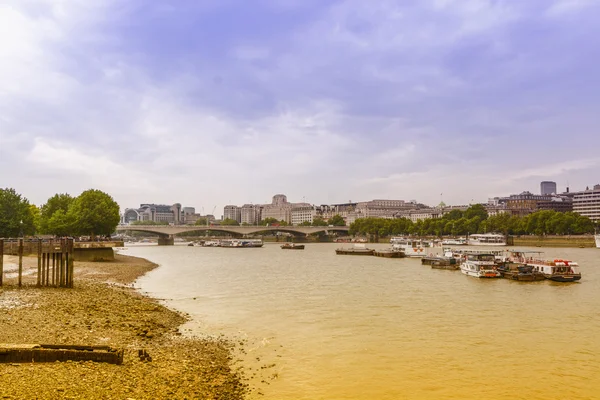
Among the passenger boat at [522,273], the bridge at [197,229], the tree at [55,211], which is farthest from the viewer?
the bridge at [197,229]

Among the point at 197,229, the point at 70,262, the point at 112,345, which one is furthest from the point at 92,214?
the point at 112,345

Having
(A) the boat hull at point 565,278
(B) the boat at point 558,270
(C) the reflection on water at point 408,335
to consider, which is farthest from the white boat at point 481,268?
(A) the boat hull at point 565,278

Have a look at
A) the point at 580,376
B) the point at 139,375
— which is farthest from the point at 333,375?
the point at 580,376

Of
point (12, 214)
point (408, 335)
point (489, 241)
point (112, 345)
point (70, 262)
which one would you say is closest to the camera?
point (112, 345)

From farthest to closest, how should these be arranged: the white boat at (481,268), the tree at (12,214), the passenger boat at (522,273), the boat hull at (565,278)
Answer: the tree at (12,214)
the white boat at (481,268)
the passenger boat at (522,273)
the boat hull at (565,278)

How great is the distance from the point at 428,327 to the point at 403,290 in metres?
16.5

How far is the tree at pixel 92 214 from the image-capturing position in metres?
84.5

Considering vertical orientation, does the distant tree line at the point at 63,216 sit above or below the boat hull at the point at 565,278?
above

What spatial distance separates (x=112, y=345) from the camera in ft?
64.1

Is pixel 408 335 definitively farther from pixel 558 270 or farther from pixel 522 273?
pixel 558 270

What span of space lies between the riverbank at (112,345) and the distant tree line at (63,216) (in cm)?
4845

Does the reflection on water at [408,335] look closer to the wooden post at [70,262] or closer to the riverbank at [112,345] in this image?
the riverbank at [112,345]

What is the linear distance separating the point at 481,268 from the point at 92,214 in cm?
6141

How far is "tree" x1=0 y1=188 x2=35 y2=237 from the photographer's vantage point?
248ft
